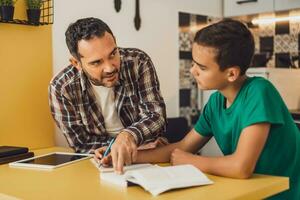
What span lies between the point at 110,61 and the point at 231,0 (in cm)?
184

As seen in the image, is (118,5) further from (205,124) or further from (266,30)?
(266,30)

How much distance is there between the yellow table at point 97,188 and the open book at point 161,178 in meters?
0.02

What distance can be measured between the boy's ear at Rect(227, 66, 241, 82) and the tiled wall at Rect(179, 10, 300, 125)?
1594 mm

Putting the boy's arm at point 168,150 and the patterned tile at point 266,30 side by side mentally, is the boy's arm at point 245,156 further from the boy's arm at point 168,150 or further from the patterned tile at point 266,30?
the patterned tile at point 266,30

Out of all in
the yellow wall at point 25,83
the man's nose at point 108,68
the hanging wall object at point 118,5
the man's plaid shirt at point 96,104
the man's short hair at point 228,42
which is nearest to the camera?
the man's short hair at point 228,42

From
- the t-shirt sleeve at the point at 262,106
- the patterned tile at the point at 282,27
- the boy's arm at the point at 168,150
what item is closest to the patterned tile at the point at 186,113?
the patterned tile at the point at 282,27

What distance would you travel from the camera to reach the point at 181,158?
1349 mm

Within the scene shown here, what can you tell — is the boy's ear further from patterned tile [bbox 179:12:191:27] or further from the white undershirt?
patterned tile [bbox 179:12:191:27]

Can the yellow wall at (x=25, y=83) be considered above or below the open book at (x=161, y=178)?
above

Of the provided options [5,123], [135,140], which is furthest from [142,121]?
[5,123]

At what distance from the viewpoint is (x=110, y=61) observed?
5.30ft

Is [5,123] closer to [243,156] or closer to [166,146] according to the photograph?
[166,146]

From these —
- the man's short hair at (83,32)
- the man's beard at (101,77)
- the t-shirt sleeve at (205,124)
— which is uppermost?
the man's short hair at (83,32)

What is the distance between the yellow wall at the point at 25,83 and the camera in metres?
1.98
